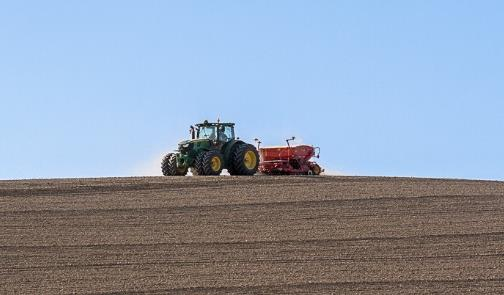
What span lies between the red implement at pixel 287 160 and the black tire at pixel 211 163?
9.84 feet

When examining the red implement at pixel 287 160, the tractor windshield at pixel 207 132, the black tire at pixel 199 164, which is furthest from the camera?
the red implement at pixel 287 160

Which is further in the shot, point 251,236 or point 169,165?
point 169,165

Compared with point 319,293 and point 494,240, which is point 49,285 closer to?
point 319,293

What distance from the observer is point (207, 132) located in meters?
34.7

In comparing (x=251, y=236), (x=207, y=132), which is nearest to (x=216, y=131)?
(x=207, y=132)

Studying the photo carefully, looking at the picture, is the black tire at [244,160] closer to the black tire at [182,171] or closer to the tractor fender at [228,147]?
the tractor fender at [228,147]

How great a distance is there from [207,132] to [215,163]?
1.34m

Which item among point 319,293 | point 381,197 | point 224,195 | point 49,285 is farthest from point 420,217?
point 49,285

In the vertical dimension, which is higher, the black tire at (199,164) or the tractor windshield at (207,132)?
the tractor windshield at (207,132)

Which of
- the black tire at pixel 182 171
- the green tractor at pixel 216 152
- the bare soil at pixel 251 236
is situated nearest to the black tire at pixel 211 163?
the green tractor at pixel 216 152

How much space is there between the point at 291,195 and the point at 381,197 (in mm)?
2022

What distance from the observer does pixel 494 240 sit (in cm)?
2475

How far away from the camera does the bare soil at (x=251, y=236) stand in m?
21.5

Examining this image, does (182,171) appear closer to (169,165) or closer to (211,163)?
(169,165)
